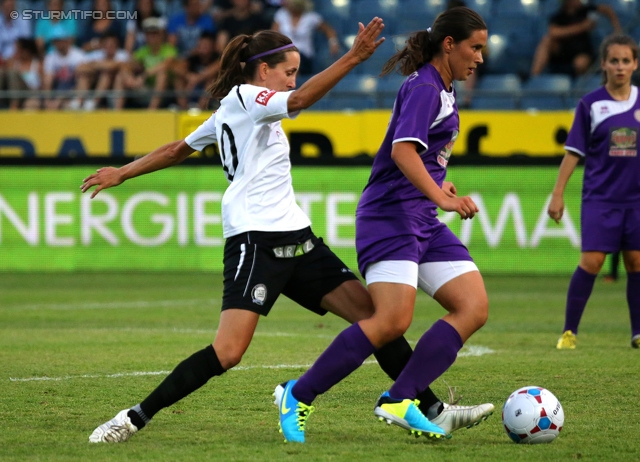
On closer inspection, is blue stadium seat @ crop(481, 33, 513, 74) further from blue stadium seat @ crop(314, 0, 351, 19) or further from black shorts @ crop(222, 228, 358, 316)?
black shorts @ crop(222, 228, 358, 316)

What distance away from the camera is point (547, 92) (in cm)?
1502

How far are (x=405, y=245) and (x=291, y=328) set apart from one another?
4.84m

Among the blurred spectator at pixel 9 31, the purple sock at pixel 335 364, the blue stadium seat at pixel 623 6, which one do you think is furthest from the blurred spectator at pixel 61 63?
the purple sock at pixel 335 364

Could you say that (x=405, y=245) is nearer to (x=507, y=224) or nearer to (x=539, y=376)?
(x=539, y=376)

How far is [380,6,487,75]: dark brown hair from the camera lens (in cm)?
475

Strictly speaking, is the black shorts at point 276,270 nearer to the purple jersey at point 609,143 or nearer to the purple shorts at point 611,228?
the purple shorts at point 611,228

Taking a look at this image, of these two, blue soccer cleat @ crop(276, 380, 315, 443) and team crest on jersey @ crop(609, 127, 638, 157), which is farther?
team crest on jersey @ crop(609, 127, 638, 157)

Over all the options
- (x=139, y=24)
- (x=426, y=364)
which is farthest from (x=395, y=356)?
(x=139, y=24)

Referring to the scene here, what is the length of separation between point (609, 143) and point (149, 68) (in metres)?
10.2

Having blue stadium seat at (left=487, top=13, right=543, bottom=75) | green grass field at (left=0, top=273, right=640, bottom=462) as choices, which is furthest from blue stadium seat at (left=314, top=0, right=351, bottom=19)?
green grass field at (left=0, top=273, right=640, bottom=462)

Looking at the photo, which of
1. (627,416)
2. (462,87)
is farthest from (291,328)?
(462,87)

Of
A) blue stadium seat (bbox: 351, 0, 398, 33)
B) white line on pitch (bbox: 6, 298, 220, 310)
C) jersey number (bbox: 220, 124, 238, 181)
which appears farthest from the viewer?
blue stadium seat (bbox: 351, 0, 398, 33)

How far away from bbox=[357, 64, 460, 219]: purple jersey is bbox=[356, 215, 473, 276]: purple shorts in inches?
1.8

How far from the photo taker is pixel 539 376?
6.54 meters
